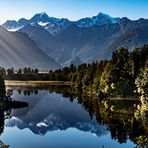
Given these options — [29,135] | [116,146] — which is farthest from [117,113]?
[116,146]

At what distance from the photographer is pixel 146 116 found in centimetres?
13238

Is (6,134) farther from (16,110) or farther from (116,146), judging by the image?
(16,110)

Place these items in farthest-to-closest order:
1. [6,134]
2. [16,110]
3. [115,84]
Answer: [115,84] < [16,110] < [6,134]

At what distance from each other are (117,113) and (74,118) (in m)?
18.4

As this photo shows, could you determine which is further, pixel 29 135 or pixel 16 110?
pixel 16 110

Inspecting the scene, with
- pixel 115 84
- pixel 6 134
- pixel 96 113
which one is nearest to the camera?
pixel 6 134

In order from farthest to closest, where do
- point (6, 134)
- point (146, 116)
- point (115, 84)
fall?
point (115, 84), point (146, 116), point (6, 134)

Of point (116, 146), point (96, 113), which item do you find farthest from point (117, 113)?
point (116, 146)

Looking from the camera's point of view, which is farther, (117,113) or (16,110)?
(16,110)

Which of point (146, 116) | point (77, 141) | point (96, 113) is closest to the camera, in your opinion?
point (77, 141)

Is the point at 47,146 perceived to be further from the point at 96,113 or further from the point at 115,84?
the point at 115,84

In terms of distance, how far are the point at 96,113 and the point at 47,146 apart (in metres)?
60.1

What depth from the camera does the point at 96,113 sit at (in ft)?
A: 510

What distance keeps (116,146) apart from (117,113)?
167 ft
